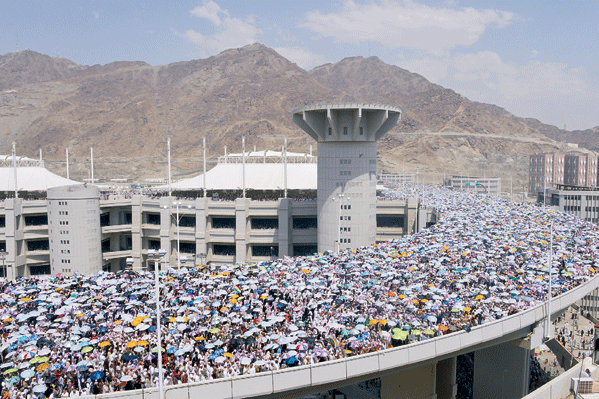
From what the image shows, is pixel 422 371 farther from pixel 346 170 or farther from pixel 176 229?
pixel 176 229

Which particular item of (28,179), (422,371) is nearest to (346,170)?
(422,371)

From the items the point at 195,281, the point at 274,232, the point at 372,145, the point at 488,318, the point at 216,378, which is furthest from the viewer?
the point at 274,232

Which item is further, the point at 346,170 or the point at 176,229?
the point at 176,229

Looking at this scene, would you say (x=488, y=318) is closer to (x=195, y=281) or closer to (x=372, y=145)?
(x=195, y=281)

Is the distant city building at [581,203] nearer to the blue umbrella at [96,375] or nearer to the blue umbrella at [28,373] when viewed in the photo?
the blue umbrella at [96,375]

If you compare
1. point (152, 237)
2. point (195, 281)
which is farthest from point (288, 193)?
point (195, 281)

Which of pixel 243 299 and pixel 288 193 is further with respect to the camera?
pixel 288 193
